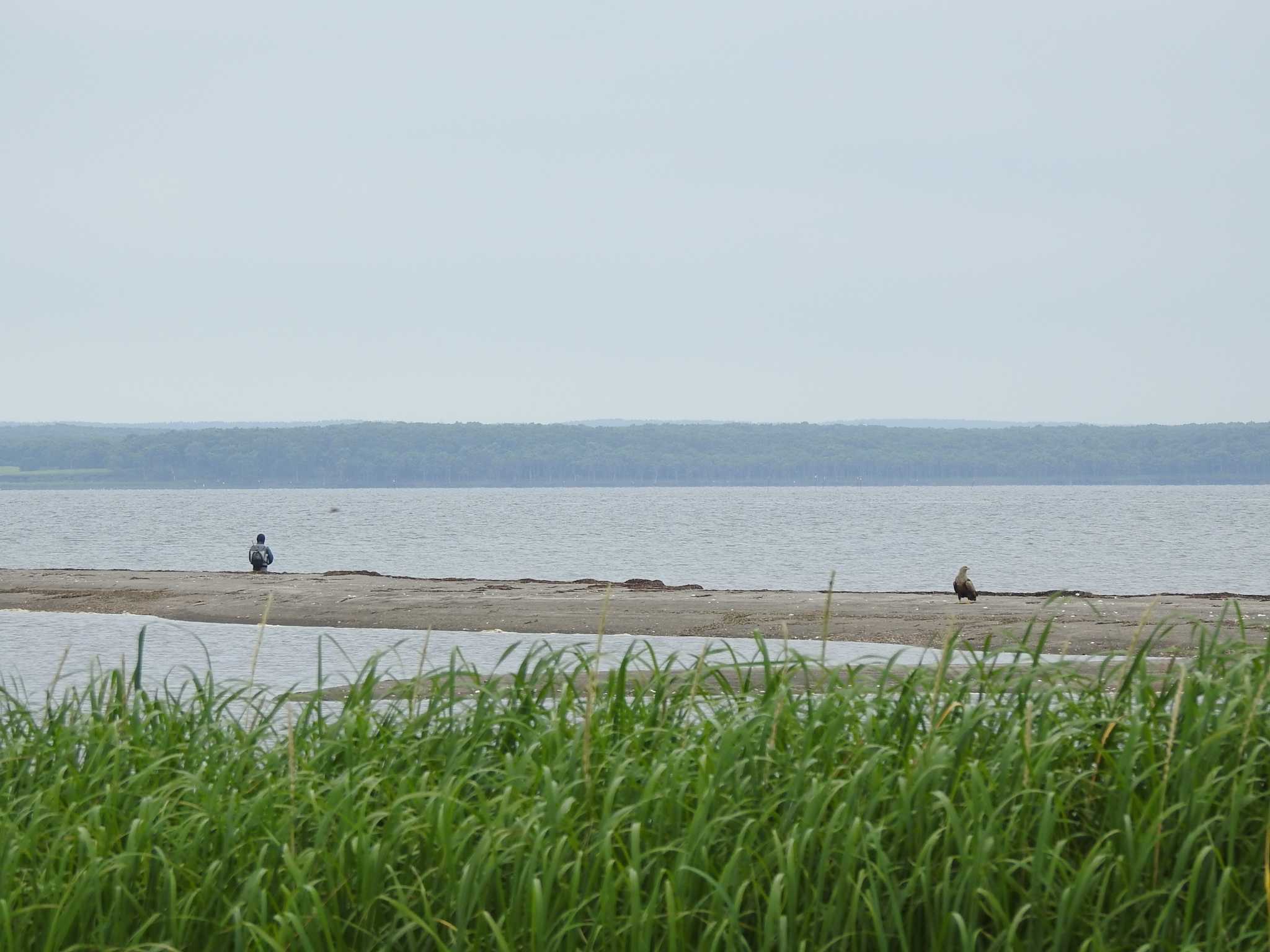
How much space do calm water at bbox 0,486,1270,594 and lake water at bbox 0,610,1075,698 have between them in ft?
69.5

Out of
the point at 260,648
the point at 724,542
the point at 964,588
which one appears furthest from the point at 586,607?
the point at 724,542

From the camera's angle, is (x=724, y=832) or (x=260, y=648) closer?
(x=724, y=832)

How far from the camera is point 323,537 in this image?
290ft

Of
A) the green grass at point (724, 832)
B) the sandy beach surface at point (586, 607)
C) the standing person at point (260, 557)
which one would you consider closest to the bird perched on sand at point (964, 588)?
the sandy beach surface at point (586, 607)

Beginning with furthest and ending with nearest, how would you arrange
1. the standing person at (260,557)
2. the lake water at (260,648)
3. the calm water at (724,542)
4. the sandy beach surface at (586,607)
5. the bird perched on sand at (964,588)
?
the calm water at (724,542) < the standing person at (260,557) < the bird perched on sand at (964,588) < the sandy beach surface at (586,607) < the lake water at (260,648)

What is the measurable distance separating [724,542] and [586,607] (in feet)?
165

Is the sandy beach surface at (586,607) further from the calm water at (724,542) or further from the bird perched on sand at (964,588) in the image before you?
the calm water at (724,542)

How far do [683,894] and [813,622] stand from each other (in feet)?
62.8

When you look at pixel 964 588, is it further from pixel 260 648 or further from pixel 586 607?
pixel 260 648

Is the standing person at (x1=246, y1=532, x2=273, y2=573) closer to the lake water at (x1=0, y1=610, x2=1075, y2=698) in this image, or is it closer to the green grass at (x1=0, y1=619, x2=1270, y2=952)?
the lake water at (x1=0, y1=610, x2=1075, y2=698)

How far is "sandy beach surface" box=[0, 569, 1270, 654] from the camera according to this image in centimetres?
2284

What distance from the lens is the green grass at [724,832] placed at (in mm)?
4961

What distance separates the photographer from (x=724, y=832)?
17.9ft

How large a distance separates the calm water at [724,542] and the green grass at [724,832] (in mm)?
37619
